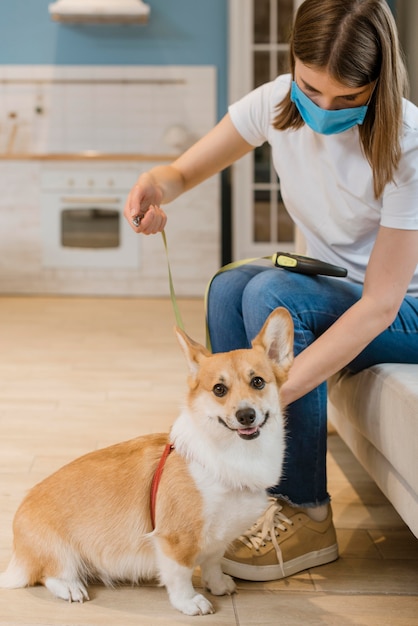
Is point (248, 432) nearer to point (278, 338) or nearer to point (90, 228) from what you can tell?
point (278, 338)

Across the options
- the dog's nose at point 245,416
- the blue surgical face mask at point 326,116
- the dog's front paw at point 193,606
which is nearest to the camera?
the dog's nose at point 245,416

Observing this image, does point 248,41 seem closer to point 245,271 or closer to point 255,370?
point 245,271

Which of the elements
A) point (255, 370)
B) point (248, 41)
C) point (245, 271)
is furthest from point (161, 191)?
point (248, 41)

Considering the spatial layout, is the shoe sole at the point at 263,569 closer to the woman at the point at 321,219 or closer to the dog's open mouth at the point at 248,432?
the woman at the point at 321,219

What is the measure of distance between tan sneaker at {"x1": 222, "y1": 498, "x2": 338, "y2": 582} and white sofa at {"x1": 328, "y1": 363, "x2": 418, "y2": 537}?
0.16 metres

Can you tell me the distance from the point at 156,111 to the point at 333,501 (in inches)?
164

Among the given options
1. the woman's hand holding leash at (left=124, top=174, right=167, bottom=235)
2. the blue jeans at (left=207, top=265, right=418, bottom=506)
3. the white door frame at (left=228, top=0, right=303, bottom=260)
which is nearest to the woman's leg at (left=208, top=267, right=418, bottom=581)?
the blue jeans at (left=207, top=265, right=418, bottom=506)

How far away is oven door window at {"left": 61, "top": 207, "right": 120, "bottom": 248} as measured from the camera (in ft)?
17.2

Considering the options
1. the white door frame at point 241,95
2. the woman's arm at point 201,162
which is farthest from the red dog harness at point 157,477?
the white door frame at point 241,95

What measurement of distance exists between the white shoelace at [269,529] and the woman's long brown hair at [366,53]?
2.15 feet

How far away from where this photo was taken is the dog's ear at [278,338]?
53.5 inches

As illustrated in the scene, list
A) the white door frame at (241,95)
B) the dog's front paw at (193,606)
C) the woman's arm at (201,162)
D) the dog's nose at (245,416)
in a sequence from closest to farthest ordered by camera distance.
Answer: the dog's nose at (245,416) → the dog's front paw at (193,606) → the woman's arm at (201,162) → the white door frame at (241,95)

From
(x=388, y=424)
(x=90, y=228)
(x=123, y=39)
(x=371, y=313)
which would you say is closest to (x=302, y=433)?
→ (x=388, y=424)

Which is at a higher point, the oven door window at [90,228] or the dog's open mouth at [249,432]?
the dog's open mouth at [249,432]
